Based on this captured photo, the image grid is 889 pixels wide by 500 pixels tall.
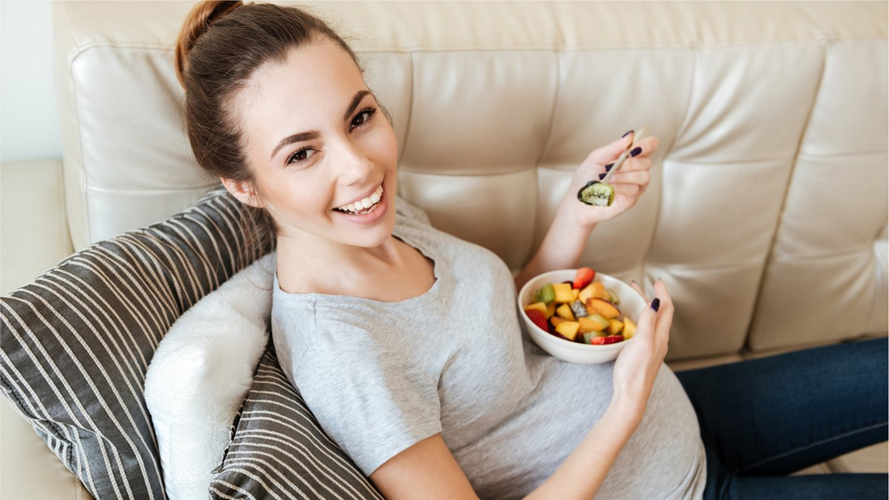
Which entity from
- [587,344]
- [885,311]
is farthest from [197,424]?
[885,311]

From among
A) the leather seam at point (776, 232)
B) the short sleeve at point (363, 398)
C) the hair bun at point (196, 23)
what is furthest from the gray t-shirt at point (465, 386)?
the leather seam at point (776, 232)

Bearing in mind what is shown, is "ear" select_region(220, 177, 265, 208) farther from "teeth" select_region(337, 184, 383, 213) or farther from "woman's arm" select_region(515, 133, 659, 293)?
"woman's arm" select_region(515, 133, 659, 293)

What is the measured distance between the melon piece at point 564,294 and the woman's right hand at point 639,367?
0.12 meters

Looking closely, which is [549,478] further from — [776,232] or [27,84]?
[27,84]

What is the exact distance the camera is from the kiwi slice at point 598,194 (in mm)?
1077

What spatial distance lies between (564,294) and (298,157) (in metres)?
0.49

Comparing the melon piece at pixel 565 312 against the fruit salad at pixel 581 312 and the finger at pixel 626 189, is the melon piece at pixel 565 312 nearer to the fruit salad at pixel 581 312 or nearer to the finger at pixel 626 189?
the fruit salad at pixel 581 312

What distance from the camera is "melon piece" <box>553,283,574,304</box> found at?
1104 mm

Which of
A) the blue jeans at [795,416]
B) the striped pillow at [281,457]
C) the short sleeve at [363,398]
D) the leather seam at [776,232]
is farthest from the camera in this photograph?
the leather seam at [776,232]

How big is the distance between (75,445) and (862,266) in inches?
64.1

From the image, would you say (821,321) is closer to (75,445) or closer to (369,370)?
(369,370)

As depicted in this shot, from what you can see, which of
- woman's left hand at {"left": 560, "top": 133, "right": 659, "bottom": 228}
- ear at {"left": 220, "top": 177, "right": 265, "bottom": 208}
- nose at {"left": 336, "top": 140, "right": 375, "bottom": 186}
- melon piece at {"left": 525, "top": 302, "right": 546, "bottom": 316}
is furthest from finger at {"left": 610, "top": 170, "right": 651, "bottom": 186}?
ear at {"left": 220, "top": 177, "right": 265, "bottom": 208}

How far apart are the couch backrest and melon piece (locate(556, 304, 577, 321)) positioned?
278 millimetres

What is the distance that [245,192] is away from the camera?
94 centimetres
